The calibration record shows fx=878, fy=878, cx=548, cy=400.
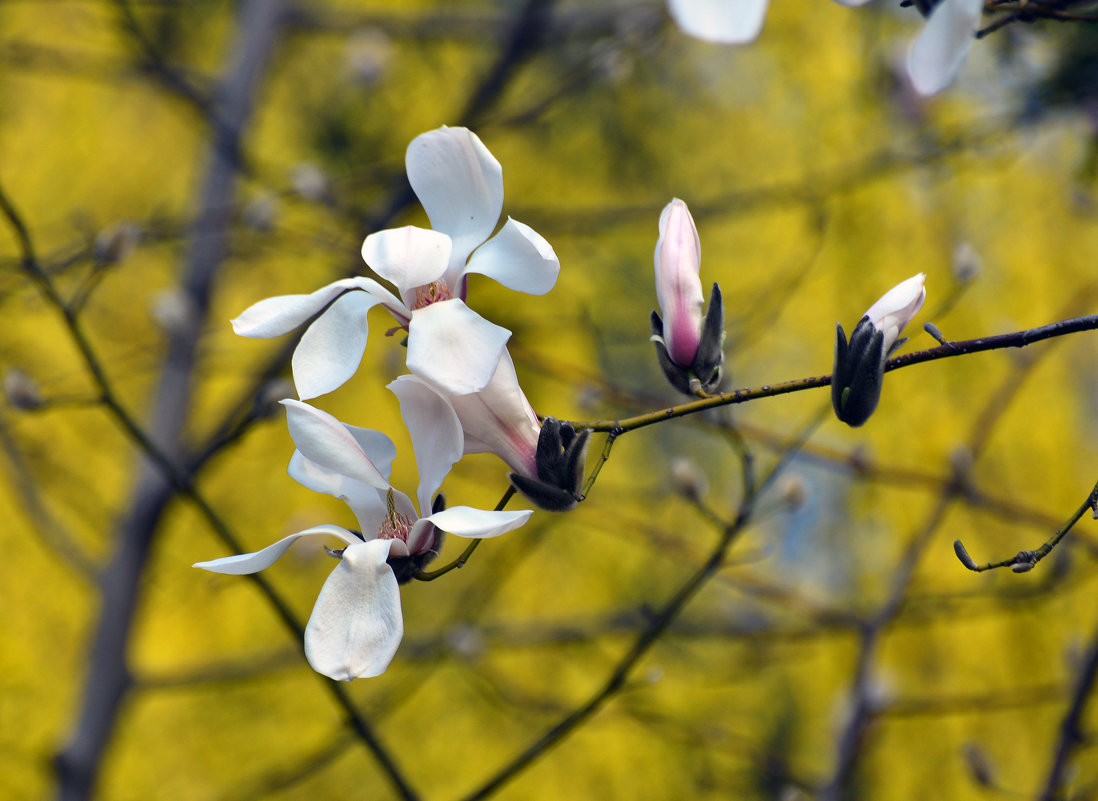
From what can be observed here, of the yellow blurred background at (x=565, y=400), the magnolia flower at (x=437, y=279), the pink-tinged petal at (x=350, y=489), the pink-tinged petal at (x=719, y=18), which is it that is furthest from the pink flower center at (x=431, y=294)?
the yellow blurred background at (x=565, y=400)

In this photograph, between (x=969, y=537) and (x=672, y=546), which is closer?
(x=672, y=546)

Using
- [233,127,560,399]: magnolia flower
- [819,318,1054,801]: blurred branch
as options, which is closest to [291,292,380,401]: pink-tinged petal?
[233,127,560,399]: magnolia flower

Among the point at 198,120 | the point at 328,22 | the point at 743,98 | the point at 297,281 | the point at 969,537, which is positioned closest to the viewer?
the point at 328,22

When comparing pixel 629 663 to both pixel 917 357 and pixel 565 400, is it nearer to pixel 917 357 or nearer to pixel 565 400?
pixel 917 357

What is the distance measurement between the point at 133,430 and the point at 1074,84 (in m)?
1.28

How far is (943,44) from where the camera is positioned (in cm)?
54

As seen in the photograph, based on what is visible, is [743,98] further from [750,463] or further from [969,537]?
[750,463]

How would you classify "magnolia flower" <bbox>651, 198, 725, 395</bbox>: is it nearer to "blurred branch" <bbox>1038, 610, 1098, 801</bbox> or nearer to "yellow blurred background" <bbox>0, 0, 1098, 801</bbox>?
"blurred branch" <bbox>1038, 610, 1098, 801</bbox>

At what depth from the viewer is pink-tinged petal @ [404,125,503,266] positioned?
0.55 metres

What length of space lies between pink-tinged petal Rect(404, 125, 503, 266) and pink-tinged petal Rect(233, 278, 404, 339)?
7cm

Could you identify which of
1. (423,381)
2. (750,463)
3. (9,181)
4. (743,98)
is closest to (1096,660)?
(750,463)

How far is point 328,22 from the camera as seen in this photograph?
2.43m

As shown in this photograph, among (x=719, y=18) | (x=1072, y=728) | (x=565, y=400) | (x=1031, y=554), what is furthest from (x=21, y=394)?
→ (x=565, y=400)

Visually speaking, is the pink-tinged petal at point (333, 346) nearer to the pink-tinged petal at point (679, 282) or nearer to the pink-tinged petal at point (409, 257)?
the pink-tinged petal at point (409, 257)
